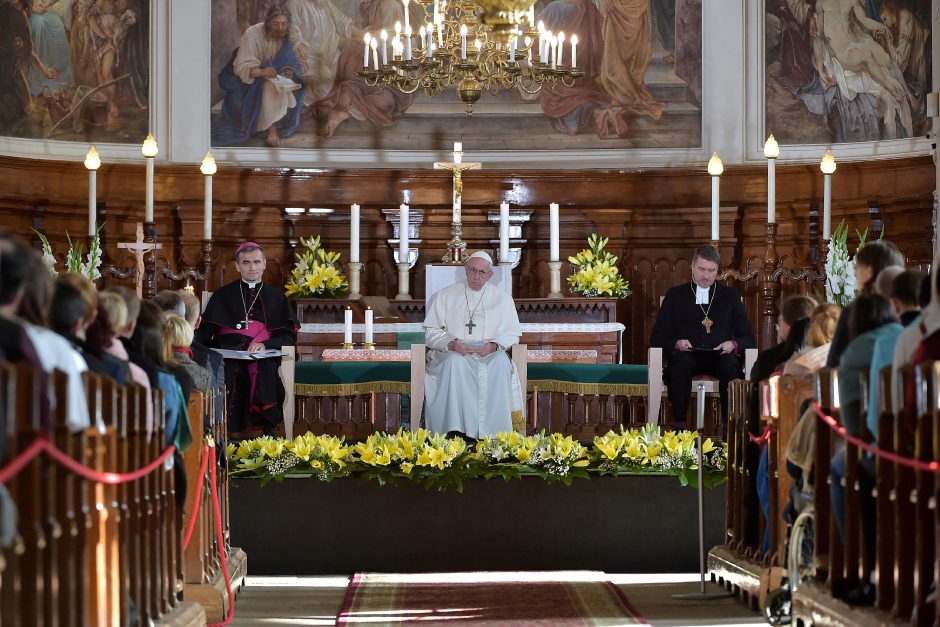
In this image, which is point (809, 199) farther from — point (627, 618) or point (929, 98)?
point (627, 618)

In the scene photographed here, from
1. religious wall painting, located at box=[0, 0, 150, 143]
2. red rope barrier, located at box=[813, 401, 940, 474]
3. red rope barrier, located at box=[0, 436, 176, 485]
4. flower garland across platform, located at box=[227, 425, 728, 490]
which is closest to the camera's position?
red rope barrier, located at box=[0, 436, 176, 485]

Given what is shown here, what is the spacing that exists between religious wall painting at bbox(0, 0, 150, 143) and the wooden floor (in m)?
6.50

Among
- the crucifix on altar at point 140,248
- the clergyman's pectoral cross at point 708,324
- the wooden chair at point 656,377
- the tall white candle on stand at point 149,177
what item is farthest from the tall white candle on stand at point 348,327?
the clergyman's pectoral cross at point 708,324

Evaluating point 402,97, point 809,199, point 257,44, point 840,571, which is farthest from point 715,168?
point 840,571

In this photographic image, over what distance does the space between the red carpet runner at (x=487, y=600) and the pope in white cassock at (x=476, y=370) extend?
99.4 inches

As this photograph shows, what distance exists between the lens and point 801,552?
6160mm

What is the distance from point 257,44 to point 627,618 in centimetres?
876

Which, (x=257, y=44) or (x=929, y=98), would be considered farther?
(x=257, y=44)

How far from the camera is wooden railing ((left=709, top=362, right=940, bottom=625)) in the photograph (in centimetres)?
452

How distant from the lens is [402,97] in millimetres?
14203

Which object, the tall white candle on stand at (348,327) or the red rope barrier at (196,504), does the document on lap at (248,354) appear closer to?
the tall white candle on stand at (348,327)

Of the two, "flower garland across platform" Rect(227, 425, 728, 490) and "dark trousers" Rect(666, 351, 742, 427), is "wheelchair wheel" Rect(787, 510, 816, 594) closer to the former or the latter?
"flower garland across platform" Rect(227, 425, 728, 490)

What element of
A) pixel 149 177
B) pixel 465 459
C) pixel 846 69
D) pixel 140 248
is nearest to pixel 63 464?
pixel 465 459

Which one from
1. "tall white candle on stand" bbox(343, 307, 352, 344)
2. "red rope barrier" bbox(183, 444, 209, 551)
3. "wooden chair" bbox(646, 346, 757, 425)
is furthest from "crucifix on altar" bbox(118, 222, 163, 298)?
"red rope barrier" bbox(183, 444, 209, 551)
